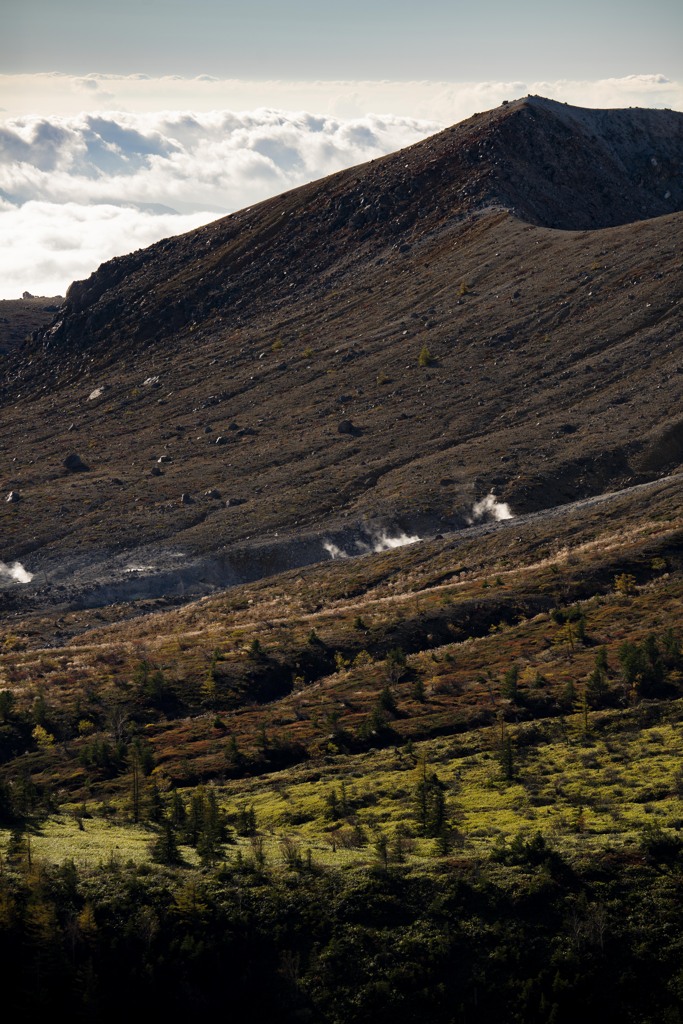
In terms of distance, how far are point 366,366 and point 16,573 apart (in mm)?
50454

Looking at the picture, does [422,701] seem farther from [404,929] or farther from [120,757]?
[404,929]

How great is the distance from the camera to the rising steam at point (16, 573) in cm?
9744

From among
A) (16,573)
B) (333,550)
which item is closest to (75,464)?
(16,573)

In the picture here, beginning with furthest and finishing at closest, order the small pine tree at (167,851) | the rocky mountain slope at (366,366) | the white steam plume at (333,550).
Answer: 1. the rocky mountain slope at (366,366)
2. the white steam plume at (333,550)
3. the small pine tree at (167,851)

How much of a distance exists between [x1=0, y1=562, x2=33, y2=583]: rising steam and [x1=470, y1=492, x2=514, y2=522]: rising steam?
4118 cm

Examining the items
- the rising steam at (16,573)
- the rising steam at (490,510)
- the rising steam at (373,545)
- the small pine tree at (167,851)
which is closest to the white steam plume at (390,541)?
the rising steam at (373,545)

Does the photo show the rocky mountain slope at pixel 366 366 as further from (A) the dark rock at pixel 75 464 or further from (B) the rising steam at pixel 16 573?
(B) the rising steam at pixel 16 573

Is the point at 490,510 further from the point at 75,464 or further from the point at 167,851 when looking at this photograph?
the point at 167,851

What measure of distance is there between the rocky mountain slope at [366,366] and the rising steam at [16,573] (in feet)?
4.55

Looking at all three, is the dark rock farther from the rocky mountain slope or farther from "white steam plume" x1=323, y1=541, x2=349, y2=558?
"white steam plume" x1=323, y1=541, x2=349, y2=558

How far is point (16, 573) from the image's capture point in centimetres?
9862

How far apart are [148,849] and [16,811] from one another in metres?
8.56

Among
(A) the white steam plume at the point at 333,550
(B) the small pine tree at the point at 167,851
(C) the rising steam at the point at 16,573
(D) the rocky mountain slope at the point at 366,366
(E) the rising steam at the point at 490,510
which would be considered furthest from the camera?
(D) the rocky mountain slope at the point at 366,366

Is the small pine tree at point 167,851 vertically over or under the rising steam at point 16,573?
under
